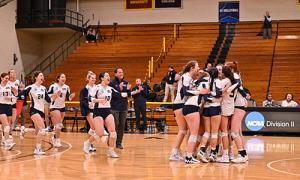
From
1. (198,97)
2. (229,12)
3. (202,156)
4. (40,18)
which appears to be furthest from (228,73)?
(40,18)

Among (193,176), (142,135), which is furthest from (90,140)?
(142,135)

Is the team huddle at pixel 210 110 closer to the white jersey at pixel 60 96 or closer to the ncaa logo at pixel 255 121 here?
the white jersey at pixel 60 96

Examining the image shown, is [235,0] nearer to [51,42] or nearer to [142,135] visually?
[51,42]

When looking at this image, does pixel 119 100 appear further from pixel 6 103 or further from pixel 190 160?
pixel 190 160

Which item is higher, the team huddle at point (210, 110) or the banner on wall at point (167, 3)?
the banner on wall at point (167, 3)

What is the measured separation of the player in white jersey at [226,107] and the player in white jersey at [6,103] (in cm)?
564

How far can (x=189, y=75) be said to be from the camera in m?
10.3

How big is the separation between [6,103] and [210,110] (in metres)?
5.81

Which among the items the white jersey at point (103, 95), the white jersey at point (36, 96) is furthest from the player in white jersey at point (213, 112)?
the white jersey at point (36, 96)

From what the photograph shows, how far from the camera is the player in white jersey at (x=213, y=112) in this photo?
34.0ft

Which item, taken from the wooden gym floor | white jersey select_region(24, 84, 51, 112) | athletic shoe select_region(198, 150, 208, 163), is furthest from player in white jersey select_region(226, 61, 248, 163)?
white jersey select_region(24, 84, 51, 112)

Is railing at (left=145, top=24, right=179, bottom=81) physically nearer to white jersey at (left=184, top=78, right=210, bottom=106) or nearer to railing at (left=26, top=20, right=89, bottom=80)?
railing at (left=26, top=20, right=89, bottom=80)

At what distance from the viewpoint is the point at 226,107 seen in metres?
10.6

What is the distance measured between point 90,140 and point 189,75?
3.47 m
